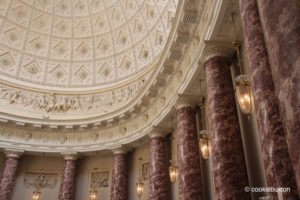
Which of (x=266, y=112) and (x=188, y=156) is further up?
(x=188, y=156)

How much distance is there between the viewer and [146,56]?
18.7 metres

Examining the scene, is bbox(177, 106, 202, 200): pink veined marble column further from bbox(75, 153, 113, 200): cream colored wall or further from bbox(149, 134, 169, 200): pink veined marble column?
bbox(75, 153, 113, 200): cream colored wall

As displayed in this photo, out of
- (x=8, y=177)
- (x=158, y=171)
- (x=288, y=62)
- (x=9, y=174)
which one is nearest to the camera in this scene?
(x=288, y=62)

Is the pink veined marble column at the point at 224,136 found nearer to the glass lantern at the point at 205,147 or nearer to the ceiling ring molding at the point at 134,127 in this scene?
the glass lantern at the point at 205,147

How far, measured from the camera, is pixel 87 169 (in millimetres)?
20703

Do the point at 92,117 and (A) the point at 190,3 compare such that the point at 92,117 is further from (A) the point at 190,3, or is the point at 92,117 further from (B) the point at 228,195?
(B) the point at 228,195

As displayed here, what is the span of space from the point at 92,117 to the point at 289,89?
1746cm

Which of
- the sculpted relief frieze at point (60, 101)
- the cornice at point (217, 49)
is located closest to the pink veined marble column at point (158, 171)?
the sculpted relief frieze at point (60, 101)

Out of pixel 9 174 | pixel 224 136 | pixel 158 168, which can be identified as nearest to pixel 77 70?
pixel 9 174

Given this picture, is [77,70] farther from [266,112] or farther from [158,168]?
[266,112]

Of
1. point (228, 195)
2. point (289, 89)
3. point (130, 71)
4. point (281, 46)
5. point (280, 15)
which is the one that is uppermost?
point (130, 71)

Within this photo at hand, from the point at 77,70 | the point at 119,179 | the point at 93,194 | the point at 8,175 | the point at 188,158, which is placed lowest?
the point at 93,194

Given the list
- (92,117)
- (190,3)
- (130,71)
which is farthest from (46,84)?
(190,3)

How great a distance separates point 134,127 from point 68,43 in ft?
35.6
